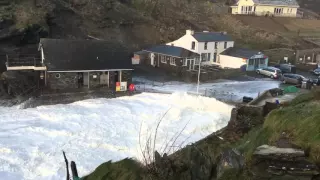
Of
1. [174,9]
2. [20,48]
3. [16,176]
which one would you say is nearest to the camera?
[16,176]

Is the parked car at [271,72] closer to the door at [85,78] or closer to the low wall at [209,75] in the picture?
the low wall at [209,75]

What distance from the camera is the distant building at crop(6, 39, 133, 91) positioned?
28047mm

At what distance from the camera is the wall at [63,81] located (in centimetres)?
2795

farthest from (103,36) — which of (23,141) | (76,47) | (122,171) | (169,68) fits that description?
(122,171)

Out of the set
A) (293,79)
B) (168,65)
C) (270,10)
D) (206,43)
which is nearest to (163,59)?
(168,65)

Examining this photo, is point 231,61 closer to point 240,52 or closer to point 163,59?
point 240,52

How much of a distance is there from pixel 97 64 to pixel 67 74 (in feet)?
8.64

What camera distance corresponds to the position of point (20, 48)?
1359 inches

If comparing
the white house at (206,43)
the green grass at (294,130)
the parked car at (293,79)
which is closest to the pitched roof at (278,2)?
the white house at (206,43)

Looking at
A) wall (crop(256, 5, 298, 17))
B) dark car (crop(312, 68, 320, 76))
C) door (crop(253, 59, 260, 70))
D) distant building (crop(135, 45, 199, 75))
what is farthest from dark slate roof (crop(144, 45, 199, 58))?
wall (crop(256, 5, 298, 17))

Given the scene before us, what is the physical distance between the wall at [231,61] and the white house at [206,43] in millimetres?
1097

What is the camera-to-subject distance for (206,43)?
1633 inches

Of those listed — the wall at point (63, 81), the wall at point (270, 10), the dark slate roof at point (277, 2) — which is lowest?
Answer: the wall at point (63, 81)

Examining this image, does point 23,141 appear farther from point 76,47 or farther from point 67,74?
point 76,47
